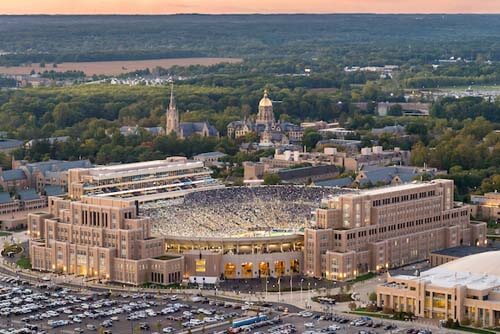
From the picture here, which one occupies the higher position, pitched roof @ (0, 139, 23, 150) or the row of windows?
the row of windows

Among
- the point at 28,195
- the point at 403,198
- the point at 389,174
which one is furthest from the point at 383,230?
the point at 28,195

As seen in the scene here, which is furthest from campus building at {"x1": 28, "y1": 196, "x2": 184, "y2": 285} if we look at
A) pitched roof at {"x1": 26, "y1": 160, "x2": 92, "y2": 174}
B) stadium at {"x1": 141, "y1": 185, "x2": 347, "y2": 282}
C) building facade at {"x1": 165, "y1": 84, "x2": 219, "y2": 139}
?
building facade at {"x1": 165, "y1": 84, "x2": 219, "y2": 139}

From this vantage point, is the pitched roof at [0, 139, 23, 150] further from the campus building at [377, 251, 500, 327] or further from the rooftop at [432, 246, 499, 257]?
the campus building at [377, 251, 500, 327]

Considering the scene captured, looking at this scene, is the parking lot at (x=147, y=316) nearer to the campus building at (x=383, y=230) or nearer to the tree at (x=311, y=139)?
the campus building at (x=383, y=230)

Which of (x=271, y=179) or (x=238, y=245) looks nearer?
(x=238, y=245)

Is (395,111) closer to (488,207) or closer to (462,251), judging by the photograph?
(488,207)

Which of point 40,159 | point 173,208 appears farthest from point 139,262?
point 40,159
